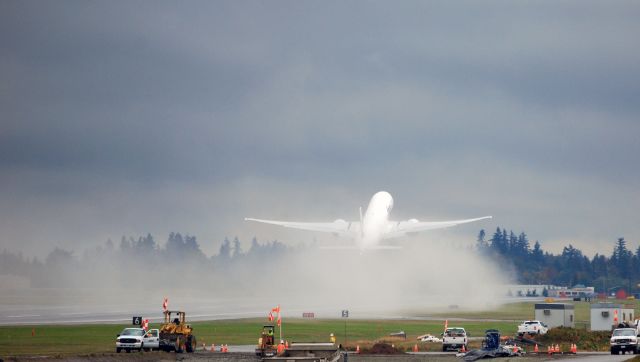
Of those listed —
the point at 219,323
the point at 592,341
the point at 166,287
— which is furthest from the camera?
the point at 166,287

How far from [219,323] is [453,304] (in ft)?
155

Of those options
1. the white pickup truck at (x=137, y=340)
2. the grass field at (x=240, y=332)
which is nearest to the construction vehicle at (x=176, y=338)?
the white pickup truck at (x=137, y=340)

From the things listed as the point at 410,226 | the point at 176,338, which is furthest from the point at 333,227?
the point at 176,338

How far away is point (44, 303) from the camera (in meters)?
154

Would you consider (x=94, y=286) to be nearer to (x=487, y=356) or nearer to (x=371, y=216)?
(x=371, y=216)

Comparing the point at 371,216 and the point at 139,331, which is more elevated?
the point at 371,216

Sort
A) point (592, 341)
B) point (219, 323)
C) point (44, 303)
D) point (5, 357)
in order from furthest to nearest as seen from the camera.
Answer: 1. point (44, 303)
2. point (219, 323)
3. point (592, 341)
4. point (5, 357)

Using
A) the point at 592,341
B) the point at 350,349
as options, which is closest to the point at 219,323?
the point at 350,349

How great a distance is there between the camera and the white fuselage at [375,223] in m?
171

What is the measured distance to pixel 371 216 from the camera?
175 m

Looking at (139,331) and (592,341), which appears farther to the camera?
(592,341)

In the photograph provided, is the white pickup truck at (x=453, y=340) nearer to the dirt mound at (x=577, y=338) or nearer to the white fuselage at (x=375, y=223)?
the dirt mound at (x=577, y=338)

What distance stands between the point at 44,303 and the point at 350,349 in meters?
72.6

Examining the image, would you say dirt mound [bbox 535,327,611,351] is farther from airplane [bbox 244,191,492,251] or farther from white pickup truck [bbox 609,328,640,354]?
airplane [bbox 244,191,492,251]
